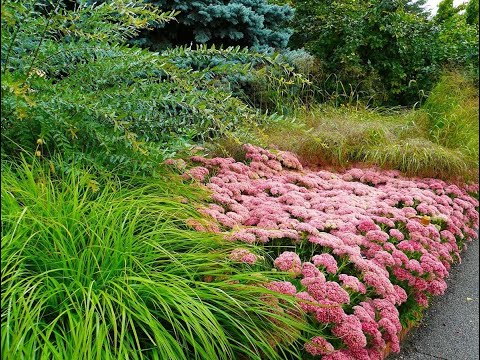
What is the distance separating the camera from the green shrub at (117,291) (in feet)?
6.02

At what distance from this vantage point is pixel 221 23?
225 inches

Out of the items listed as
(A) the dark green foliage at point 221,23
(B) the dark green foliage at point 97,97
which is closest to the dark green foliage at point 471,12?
(A) the dark green foliage at point 221,23

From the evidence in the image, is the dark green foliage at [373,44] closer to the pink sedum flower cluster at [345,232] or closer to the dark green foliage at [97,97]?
the pink sedum flower cluster at [345,232]

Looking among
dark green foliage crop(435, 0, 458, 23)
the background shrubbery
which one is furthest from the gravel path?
dark green foliage crop(435, 0, 458, 23)

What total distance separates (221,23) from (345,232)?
11.4ft

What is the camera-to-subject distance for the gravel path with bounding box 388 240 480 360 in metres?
2.94

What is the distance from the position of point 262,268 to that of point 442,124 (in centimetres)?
390

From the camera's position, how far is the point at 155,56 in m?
3.07

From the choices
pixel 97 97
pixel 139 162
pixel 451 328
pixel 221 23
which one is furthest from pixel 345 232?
pixel 221 23

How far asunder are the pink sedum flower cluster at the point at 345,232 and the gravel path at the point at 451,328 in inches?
8.4

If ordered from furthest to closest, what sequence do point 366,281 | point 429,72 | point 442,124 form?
point 429,72 < point 442,124 < point 366,281

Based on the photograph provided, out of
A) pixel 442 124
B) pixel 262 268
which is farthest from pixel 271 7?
pixel 262 268

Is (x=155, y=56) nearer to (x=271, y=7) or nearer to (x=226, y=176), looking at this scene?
(x=226, y=176)

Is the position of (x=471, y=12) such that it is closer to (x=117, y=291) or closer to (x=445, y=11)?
(x=445, y=11)
